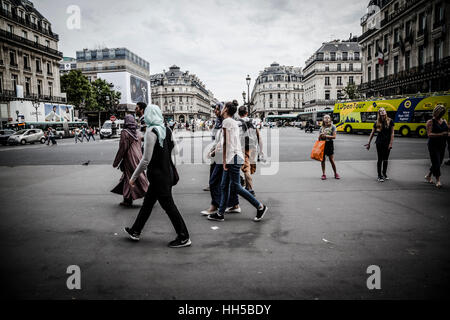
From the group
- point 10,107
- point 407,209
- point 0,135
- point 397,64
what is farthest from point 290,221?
point 10,107

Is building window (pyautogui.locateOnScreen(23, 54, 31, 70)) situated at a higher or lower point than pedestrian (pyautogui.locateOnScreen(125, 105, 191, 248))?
higher

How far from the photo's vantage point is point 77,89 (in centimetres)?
6153

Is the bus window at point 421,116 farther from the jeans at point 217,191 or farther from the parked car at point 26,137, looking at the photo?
the parked car at point 26,137

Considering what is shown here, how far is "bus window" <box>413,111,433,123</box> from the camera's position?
25953mm

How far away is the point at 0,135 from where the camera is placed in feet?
98.7

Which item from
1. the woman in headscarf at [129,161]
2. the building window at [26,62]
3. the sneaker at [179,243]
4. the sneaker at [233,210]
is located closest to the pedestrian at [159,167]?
the sneaker at [179,243]

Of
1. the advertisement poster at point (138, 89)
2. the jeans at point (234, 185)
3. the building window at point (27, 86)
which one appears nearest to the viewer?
the jeans at point (234, 185)

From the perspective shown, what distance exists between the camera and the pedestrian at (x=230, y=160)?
4965 millimetres

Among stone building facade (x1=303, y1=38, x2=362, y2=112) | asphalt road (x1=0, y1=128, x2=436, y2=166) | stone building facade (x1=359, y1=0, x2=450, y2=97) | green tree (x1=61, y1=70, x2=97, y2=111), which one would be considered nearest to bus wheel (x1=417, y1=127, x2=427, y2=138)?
asphalt road (x1=0, y1=128, x2=436, y2=166)

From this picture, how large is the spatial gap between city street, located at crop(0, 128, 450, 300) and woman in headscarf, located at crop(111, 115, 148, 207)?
0.31 m

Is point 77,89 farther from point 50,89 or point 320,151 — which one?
point 320,151

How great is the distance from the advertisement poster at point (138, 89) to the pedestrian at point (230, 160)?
7899cm

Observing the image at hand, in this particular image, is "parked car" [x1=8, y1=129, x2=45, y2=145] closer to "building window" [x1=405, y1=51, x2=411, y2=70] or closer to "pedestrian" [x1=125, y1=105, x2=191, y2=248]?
"pedestrian" [x1=125, y1=105, x2=191, y2=248]

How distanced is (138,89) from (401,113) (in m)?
70.0
